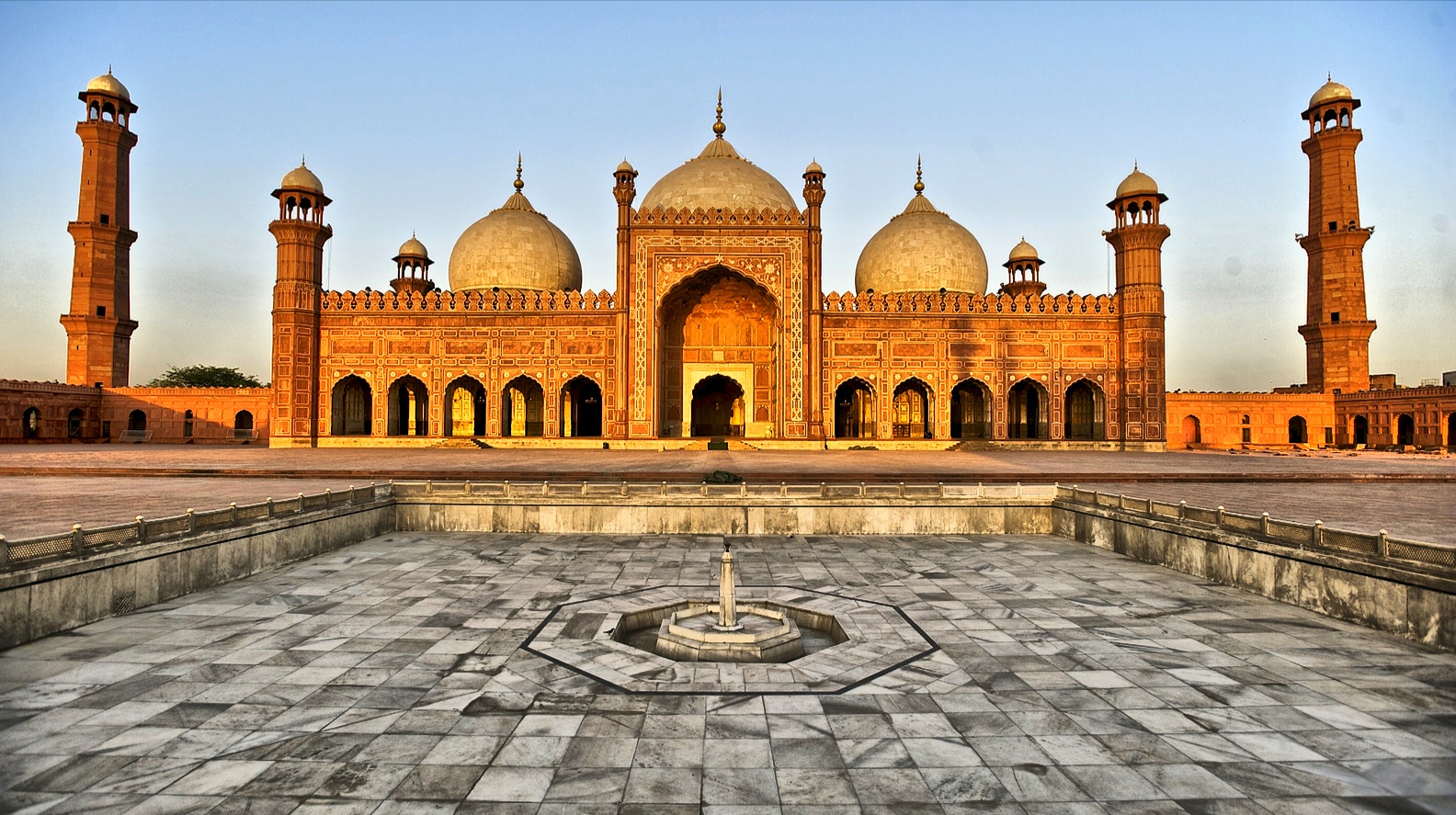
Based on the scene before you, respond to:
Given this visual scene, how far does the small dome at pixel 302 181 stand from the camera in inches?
977

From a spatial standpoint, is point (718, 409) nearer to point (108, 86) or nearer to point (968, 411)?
point (968, 411)

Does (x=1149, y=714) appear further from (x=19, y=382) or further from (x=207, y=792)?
(x=19, y=382)

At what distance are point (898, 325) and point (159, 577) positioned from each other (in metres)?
22.8

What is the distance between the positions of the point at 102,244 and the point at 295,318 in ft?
37.3

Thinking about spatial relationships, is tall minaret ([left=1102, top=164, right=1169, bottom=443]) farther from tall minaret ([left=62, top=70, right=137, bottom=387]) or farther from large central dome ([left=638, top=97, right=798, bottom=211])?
tall minaret ([left=62, top=70, right=137, bottom=387])

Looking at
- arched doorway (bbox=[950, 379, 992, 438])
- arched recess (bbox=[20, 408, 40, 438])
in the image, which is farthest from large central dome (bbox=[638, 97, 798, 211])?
arched recess (bbox=[20, 408, 40, 438])

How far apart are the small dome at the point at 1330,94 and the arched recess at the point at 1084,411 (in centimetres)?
1621

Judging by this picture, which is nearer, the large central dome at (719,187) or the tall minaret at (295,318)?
the tall minaret at (295,318)

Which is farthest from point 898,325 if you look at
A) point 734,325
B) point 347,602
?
point 347,602

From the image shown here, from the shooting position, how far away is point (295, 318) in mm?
24859

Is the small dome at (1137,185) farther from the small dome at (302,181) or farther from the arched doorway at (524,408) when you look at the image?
the small dome at (302,181)

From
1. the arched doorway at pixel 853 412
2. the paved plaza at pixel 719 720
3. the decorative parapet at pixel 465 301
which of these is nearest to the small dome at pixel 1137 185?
the arched doorway at pixel 853 412

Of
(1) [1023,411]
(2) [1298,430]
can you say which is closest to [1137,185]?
(1) [1023,411]

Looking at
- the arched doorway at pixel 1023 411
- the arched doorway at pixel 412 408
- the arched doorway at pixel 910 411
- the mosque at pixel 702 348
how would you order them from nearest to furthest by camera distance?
1. the mosque at pixel 702 348
2. the arched doorway at pixel 412 408
3. the arched doorway at pixel 910 411
4. the arched doorway at pixel 1023 411
